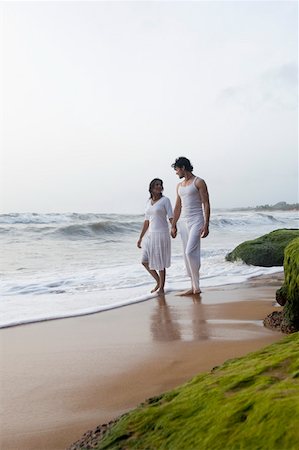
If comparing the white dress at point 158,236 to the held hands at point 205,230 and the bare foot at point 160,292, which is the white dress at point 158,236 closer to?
the bare foot at point 160,292

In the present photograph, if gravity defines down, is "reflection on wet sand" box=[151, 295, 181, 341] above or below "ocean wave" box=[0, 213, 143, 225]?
below

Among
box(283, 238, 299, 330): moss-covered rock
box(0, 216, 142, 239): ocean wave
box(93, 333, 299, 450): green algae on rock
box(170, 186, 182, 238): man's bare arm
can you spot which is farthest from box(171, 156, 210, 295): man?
box(0, 216, 142, 239): ocean wave

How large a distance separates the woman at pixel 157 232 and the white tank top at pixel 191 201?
1.22ft

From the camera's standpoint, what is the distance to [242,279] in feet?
28.8

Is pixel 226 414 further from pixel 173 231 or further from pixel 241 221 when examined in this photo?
pixel 241 221

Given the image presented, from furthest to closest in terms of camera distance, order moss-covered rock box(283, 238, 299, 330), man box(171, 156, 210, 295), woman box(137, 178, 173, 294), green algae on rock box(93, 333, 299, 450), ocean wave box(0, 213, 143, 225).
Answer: ocean wave box(0, 213, 143, 225) < woman box(137, 178, 173, 294) < man box(171, 156, 210, 295) < moss-covered rock box(283, 238, 299, 330) < green algae on rock box(93, 333, 299, 450)

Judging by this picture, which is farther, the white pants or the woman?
the woman

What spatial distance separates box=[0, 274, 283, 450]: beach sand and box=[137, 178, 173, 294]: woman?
164cm

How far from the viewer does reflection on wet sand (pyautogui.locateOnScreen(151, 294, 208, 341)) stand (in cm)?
459

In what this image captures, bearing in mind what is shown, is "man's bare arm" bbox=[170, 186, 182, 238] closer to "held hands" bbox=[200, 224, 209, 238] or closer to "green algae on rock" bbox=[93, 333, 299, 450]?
"held hands" bbox=[200, 224, 209, 238]

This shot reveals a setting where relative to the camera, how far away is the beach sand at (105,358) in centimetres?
279

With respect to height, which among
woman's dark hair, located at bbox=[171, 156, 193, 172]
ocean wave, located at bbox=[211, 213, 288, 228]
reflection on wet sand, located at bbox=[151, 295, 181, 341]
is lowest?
reflection on wet sand, located at bbox=[151, 295, 181, 341]

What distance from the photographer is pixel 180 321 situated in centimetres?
534

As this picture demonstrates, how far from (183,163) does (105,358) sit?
167 inches
